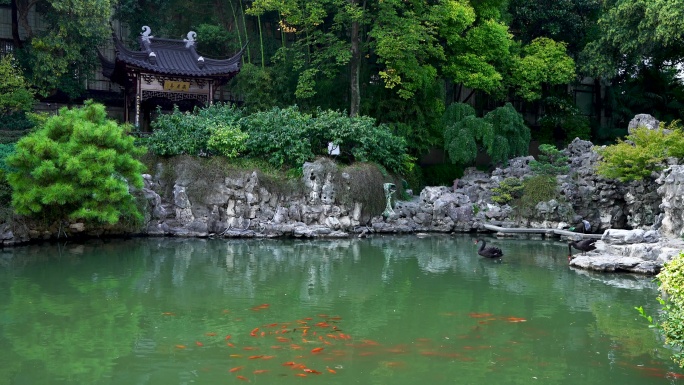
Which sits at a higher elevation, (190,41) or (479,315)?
(190,41)

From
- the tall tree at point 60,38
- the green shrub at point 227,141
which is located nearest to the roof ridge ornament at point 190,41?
the tall tree at point 60,38

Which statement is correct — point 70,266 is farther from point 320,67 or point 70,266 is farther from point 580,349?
point 320,67

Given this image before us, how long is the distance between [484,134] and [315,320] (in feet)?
43.5

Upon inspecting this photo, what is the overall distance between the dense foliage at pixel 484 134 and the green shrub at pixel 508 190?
159 centimetres

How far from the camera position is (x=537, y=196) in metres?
18.8

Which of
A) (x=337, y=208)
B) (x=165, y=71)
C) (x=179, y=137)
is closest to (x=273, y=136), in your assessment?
(x=179, y=137)

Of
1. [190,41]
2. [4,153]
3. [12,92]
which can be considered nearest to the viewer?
[4,153]

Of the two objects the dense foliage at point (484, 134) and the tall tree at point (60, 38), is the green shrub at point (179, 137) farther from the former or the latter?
the dense foliage at point (484, 134)

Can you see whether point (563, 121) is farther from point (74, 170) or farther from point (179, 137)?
point (74, 170)

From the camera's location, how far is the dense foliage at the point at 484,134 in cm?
2070

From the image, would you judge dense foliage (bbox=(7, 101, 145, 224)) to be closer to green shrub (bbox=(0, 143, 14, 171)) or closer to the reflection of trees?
green shrub (bbox=(0, 143, 14, 171))

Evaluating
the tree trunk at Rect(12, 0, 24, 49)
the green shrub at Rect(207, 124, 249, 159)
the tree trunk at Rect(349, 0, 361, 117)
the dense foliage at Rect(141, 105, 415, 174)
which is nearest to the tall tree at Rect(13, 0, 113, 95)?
the tree trunk at Rect(12, 0, 24, 49)

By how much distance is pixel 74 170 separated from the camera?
46.6 feet

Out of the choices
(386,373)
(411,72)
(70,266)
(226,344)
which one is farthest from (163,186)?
(386,373)
